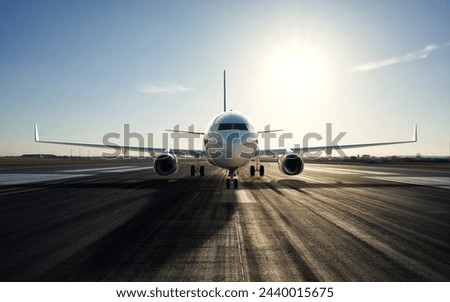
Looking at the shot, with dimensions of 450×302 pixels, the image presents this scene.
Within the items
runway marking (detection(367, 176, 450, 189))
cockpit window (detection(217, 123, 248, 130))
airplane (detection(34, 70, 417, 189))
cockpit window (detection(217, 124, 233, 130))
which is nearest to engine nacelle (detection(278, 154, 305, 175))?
airplane (detection(34, 70, 417, 189))

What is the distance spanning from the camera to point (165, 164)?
20.2m

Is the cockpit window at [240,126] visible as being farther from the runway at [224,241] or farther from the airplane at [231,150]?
the runway at [224,241]

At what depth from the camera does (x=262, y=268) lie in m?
4.70

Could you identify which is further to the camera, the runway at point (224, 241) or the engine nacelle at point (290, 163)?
the engine nacelle at point (290, 163)

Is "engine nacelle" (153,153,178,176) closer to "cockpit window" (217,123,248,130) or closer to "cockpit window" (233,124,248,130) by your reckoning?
"cockpit window" (217,123,248,130)

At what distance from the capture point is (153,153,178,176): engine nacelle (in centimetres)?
1995

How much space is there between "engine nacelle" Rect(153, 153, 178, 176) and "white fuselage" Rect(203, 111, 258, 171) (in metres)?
3.08

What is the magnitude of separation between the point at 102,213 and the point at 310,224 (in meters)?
6.18

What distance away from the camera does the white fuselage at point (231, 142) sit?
15.9 m

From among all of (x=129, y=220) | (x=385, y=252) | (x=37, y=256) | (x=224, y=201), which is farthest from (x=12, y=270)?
(x=224, y=201)

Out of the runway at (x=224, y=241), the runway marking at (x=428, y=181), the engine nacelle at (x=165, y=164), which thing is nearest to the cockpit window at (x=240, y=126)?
the engine nacelle at (x=165, y=164)

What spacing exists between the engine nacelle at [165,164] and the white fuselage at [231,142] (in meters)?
3.08

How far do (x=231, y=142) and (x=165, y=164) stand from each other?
20.4ft
